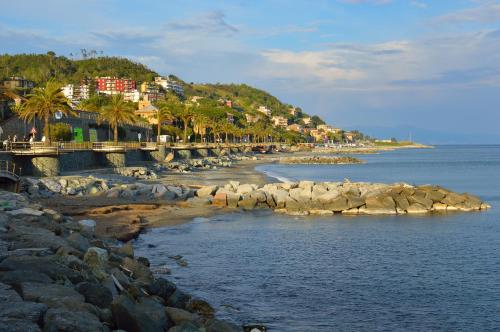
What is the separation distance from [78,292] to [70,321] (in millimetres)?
1702

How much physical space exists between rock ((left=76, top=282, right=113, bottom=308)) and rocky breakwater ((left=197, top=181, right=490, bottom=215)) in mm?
21486

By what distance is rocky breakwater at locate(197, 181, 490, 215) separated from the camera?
31.0 meters

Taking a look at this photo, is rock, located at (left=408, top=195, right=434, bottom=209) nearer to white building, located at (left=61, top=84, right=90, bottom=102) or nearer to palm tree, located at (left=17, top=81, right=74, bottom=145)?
palm tree, located at (left=17, top=81, right=74, bottom=145)

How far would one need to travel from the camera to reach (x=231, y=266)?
17.5 metres

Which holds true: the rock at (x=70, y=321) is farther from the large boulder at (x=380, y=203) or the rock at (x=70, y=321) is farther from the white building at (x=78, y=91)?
the white building at (x=78, y=91)

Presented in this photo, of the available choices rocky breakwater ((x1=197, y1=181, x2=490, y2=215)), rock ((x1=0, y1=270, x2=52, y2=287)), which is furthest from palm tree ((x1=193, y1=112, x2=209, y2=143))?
rock ((x1=0, y1=270, x2=52, y2=287))

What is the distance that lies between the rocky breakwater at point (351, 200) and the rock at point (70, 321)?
23011mm

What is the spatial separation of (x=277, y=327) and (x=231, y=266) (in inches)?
220

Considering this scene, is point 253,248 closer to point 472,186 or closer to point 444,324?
point 444,324

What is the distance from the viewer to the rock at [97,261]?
37.6 feet

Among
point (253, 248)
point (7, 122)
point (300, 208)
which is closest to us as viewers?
point (253, 248)

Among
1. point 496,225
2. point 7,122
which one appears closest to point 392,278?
point 496,225

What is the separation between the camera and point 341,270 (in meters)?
17.3

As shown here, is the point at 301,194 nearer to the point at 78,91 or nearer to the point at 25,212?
the point at 25,212
